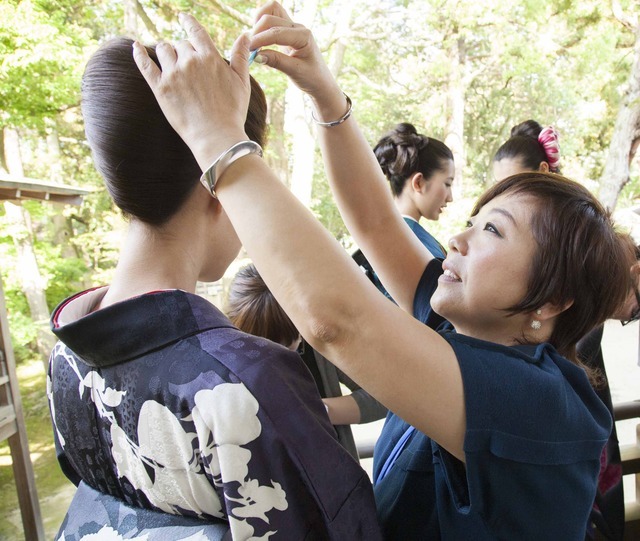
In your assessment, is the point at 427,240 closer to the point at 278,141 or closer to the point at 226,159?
the point at 226,159

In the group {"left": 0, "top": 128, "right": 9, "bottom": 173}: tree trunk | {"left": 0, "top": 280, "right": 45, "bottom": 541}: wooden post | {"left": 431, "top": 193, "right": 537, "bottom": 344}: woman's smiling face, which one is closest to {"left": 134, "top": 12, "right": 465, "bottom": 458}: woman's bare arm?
{"left": 431, "top": 193, "right": 537, "bottom": 344}: woman's smiling face

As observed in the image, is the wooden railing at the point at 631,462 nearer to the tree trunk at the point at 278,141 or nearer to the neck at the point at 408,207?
the neck at the point at 408,207

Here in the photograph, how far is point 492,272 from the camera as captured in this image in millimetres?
860

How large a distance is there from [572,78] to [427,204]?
281 inches

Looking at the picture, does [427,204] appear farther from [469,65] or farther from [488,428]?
[469,65]

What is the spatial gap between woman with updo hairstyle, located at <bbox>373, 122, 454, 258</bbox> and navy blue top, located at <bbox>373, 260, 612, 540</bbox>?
1832mm

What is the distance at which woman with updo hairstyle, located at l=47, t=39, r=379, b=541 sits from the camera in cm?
64

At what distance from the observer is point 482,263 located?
871 mm

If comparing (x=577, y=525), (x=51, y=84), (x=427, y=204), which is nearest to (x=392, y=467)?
(x=577, y=525)

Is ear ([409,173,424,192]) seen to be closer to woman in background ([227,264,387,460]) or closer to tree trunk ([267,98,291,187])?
woman in background ([227,264,387,460])

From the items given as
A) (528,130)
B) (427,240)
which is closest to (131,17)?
(528,130)

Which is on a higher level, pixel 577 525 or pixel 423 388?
pixel 423 388

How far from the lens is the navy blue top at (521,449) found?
0.67 metres

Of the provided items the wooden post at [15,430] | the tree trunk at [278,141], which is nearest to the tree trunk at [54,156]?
the tree trunk at [278,141]
